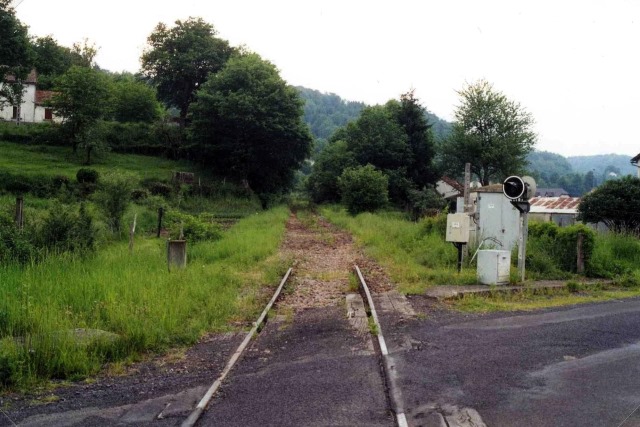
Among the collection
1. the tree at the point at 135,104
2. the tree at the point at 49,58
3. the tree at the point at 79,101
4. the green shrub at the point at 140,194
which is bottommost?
the green shrub at the point at 140,194

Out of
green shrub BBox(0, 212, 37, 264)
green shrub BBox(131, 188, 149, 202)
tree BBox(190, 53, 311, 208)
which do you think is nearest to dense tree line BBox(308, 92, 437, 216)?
tree BBox(190, 53, 311, 208)

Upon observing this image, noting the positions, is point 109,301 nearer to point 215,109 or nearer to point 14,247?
point 14,247

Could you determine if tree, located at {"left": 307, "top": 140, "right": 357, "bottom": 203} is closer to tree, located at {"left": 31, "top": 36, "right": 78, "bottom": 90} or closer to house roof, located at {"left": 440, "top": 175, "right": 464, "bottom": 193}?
house roof, located at {"left": 440, "top": 175, "right": 464, "bottom": 193}

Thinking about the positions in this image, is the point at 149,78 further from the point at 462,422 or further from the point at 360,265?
the point at 462,422

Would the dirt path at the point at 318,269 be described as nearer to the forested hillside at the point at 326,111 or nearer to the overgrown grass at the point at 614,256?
the overgrown grass at the point at 614,256

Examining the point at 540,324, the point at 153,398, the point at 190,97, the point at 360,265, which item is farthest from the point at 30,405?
the point at 190,97

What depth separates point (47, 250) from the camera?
10742 millimetres

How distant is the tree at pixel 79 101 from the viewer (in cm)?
3953

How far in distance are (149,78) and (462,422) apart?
5568 cm

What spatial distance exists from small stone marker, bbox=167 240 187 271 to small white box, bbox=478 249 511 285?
19.6 ft

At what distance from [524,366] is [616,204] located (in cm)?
2183

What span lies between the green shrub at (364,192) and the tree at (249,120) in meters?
8.63

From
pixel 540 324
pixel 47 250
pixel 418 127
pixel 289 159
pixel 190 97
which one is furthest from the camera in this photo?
pixel 190 97

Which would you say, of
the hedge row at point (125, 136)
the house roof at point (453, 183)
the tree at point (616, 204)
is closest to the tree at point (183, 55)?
the hedge row at point (125, 136)
